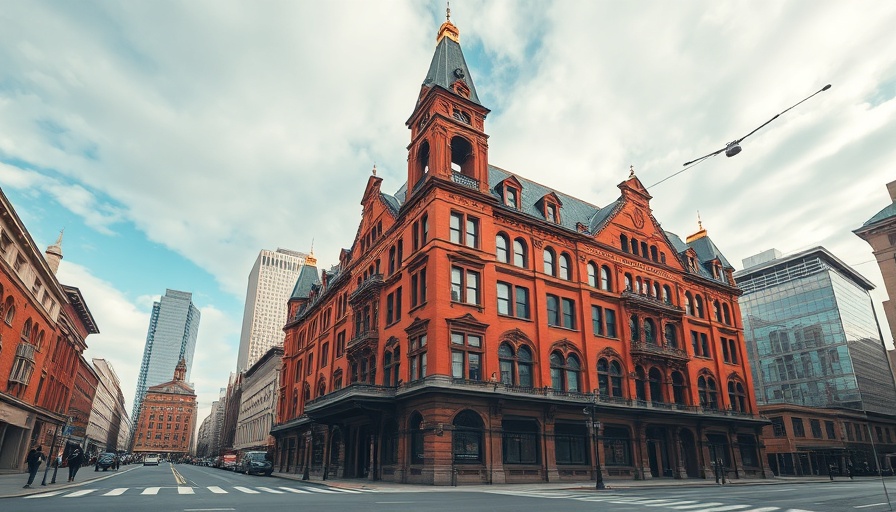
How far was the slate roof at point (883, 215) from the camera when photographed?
5731 cm

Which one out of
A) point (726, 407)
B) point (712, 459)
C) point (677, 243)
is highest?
point (677, 243)

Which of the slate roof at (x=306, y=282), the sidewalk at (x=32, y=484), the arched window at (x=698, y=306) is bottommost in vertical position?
the sidewalk at (x=32, y=484)

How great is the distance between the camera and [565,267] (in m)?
39.1

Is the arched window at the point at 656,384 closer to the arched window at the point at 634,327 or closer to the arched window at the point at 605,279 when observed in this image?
the arched window at the point at 634,327

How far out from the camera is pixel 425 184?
34031mm

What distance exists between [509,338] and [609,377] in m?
9.33

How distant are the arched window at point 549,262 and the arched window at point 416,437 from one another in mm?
14262

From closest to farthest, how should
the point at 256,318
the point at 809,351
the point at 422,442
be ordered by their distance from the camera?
the point at 422,442 < the point at 809,351 < the point at 256,318

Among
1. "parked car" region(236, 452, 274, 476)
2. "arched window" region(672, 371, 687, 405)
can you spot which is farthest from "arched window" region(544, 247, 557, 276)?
"parked car" region(236, 452, 274, 476)

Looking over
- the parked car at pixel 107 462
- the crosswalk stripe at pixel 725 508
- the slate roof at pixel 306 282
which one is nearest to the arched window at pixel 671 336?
the crosswalk stripe at pixel 725 508

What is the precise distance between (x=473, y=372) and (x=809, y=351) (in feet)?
221

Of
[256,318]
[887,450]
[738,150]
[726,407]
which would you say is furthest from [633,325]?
[256,318]

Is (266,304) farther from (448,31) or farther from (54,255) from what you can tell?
(448,31)

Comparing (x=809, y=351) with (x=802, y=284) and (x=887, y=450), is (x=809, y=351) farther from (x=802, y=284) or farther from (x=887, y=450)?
(x=887, y=450)
